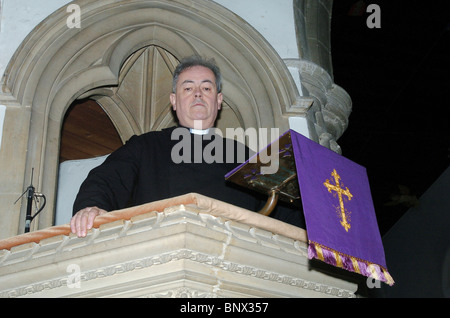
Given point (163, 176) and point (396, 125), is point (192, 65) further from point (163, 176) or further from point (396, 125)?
point (396, 125)

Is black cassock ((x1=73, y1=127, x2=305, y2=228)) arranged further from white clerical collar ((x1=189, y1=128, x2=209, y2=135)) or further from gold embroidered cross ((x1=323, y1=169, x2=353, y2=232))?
gold embroidered cross ((x1=323, y1=169, x2=353, y2=232))

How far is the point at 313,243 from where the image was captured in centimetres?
203

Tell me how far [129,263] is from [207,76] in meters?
1.53

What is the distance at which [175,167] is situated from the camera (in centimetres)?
280

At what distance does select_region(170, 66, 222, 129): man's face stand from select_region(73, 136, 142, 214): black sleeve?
0.37m

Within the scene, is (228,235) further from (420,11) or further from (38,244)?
(420,11)

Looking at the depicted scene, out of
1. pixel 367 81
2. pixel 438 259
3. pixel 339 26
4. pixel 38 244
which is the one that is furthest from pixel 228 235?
pixel 438 259

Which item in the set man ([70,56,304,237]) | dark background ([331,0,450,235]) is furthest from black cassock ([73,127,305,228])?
dark background ([331,0,450,235])

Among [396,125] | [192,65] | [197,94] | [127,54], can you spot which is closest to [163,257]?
[197,94]

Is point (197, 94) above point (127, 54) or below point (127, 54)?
below

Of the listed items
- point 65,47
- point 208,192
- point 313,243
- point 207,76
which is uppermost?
point 65,47

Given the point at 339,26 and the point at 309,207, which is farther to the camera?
the point at 339,26

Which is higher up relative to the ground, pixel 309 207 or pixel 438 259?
pixel 438 259

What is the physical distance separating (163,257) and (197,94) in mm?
1478
